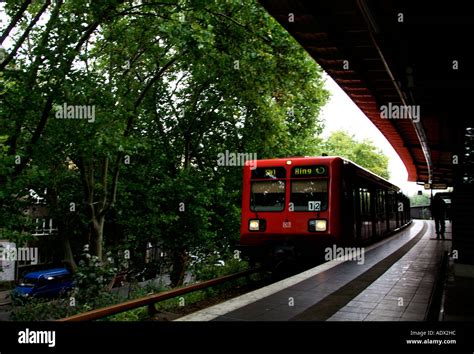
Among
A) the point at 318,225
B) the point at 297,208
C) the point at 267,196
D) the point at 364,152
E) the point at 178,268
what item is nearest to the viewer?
the point at 318,225

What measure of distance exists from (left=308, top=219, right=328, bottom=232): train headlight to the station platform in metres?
0.94

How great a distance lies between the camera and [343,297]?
275 inches

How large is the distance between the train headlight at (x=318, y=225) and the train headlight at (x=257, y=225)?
4.13 feet

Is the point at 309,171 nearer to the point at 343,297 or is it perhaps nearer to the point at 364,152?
the point at 343,297

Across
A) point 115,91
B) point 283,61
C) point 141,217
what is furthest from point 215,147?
point 283,61

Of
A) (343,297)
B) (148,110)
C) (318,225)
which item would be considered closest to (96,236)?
(148,110)

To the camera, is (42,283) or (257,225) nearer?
(257,225)

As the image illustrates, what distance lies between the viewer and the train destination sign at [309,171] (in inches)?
410

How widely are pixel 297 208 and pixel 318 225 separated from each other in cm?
73

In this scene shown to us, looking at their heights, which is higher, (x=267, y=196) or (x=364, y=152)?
(x=364, y=152)

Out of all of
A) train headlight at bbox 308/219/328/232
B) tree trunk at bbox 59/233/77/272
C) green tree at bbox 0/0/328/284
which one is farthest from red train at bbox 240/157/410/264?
tree trunk at bbox 59/233/77/272

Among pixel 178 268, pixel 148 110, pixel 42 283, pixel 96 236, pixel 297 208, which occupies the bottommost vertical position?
pixel 42 283

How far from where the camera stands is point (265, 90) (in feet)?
43.0

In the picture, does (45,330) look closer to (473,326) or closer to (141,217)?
(473,326)
